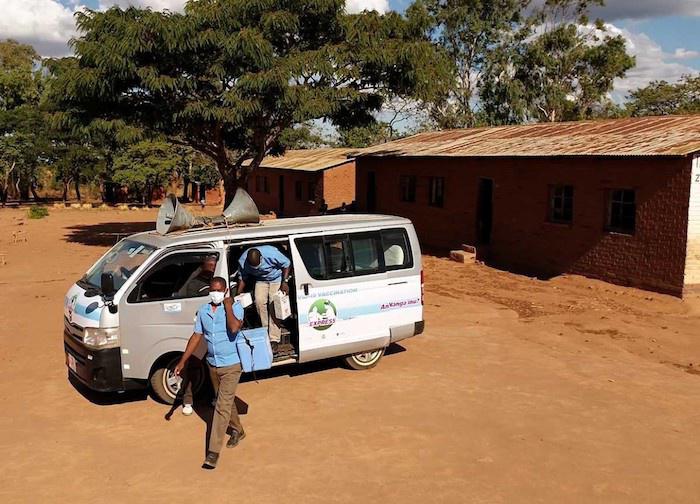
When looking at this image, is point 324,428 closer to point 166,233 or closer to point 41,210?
point 166,233

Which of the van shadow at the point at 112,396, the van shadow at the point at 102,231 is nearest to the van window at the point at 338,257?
the van shadow at the point at 112,396

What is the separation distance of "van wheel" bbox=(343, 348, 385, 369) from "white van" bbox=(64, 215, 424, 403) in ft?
0.04

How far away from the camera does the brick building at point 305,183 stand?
95.7ft

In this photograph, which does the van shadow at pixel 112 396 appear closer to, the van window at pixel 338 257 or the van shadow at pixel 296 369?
the van shadow at pixel 296 369

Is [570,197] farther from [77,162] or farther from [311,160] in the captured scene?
[77,162]

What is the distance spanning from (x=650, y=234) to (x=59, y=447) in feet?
38.7

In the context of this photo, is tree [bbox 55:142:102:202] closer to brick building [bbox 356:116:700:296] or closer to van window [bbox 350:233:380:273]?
brick building [bbox 356:116:700:296]

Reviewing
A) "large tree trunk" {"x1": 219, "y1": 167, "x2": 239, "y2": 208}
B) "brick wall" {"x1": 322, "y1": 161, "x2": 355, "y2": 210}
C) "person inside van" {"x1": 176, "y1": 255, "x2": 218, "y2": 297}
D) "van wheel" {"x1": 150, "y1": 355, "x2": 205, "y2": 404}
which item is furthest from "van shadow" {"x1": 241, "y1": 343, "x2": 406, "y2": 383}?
"brick wall" {"x1": 322, "y1": 161, "x2": 355, "y2": 210}

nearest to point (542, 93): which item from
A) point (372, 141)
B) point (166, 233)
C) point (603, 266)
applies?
point (372, 141)

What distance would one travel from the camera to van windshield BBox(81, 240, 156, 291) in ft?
22.9

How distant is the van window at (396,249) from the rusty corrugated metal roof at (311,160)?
20030 millimetres

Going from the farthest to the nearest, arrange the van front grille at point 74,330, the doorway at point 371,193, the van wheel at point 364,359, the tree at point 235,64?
the doorway at point 371,193 → the tree at point 235,64 → the van wheel at point 364,359 → the van front grille at point 74,330

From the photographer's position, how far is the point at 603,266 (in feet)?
47.2

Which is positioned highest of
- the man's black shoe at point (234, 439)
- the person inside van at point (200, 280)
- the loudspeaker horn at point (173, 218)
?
the loudspeaker horn at point (173, 218)
